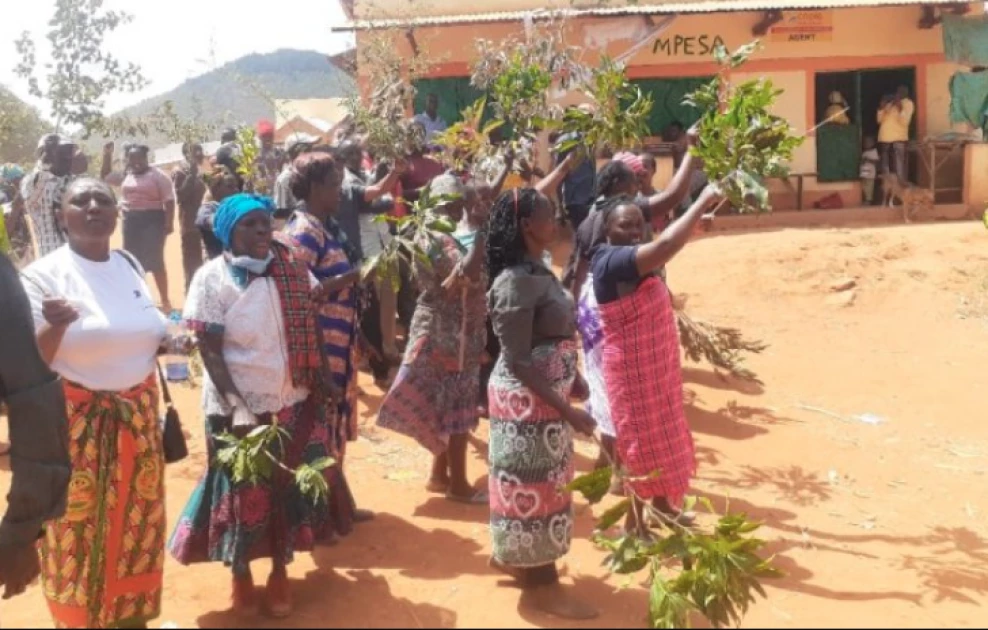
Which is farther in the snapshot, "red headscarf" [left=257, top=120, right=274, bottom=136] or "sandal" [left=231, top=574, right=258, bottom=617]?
"red headscarf" [left=257, top=120, right=274, bottom=136]

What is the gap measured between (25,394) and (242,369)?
135 centimetres

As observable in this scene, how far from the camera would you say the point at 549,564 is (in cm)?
400

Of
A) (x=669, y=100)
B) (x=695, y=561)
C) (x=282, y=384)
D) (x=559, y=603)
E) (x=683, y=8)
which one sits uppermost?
(x=683, y=8)

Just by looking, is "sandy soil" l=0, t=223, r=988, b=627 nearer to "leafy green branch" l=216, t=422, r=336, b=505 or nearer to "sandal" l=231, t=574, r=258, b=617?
"sandal" l=231, t=574, r=258, b=617

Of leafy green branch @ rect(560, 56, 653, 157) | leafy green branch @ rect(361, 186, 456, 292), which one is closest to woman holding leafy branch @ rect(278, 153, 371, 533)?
leafy green branch @ rect(361, 186, 456, 292)

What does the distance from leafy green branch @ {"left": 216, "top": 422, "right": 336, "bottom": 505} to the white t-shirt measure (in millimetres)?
410

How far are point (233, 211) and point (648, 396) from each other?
1877 millimetres

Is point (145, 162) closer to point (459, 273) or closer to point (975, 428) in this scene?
point (459, 273)

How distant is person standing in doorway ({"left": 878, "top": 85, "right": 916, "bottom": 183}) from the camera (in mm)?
14727

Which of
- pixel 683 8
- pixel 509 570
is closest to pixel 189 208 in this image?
pixel 509 570

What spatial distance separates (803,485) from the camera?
593 cm

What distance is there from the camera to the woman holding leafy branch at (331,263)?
15.3 feet

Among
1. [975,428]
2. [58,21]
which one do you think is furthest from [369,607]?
[58,21]

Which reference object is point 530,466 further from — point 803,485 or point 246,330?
point 803,485
